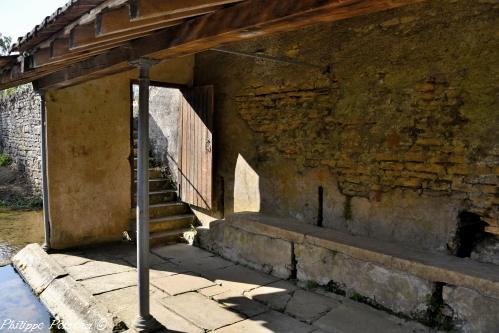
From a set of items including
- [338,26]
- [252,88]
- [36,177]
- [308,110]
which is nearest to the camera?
[338,26]

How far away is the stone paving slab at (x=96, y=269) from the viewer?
460 cm

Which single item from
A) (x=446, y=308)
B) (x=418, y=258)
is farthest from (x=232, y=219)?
(x=446, y=308)

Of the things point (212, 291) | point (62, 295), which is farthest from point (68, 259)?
point (212, 291)

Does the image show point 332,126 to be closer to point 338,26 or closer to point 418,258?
point 338,26

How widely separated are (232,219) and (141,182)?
2204 mm

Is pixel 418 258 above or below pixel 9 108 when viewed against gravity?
below

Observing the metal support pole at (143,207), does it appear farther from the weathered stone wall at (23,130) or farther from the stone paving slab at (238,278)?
the weathered stone wall at (23,130)

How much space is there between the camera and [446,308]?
3289mm

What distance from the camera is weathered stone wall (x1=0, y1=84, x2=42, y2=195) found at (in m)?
9.21

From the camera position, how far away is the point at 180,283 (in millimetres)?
4484

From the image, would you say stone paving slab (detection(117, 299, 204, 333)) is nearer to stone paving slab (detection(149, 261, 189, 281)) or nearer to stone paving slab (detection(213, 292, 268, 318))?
stone paving slab (detection(213, 292, 268, 318))

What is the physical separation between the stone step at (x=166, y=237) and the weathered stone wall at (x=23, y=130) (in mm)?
4799

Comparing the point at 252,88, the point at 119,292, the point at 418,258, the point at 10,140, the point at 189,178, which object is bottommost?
the point at 119,292

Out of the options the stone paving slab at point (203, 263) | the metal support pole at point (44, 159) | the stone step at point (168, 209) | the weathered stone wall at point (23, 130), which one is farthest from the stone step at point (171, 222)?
the weathered stone wall at point (23, 130)
